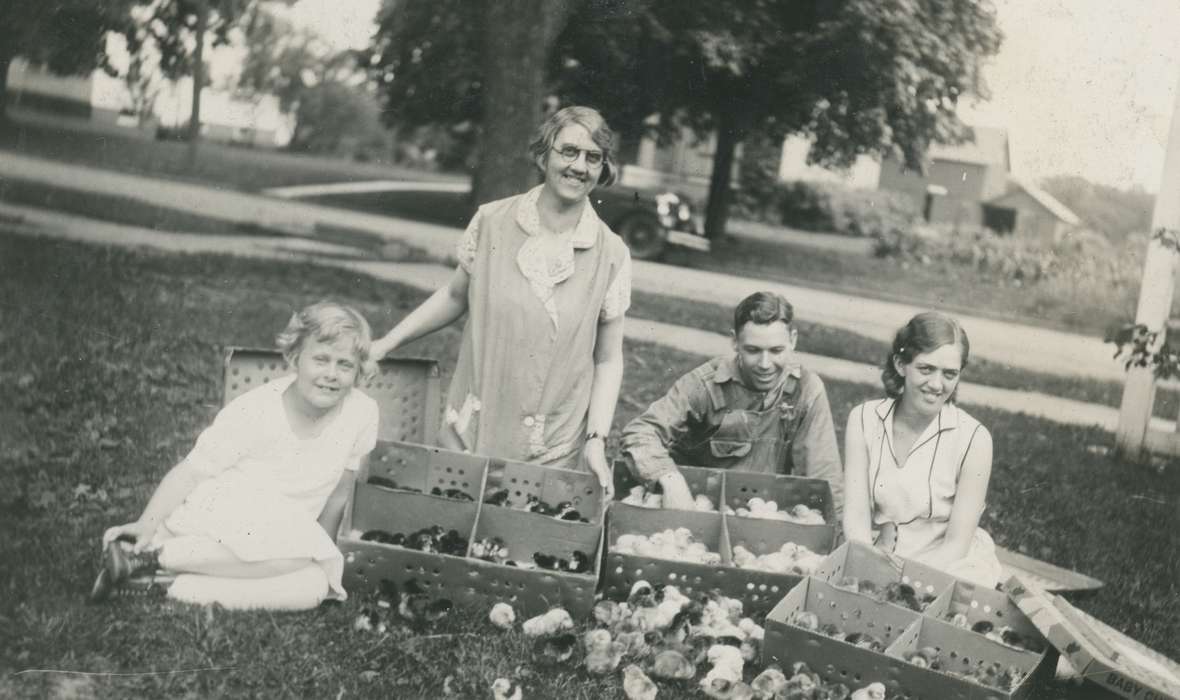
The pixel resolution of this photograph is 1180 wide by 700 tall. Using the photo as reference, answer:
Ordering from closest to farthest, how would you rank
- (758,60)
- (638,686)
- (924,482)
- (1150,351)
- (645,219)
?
1. (638,686)
2. (924,482)
3. (1150,351)
4. (758,60)
5. (645,219)

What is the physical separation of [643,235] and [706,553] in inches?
298

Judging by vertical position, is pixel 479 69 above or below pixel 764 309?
above

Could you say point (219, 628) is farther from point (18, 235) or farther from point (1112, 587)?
point (18, 235)

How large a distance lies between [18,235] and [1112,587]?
8722 mm

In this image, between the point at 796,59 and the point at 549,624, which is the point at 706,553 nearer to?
the point at 549,624

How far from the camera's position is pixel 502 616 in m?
3.35

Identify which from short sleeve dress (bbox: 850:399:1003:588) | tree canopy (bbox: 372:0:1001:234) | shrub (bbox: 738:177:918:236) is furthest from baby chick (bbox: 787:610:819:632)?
shrub (bbox: 738:177:918:236)

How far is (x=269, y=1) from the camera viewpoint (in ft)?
32.0

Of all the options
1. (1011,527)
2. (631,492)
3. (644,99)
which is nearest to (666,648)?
(631,492)

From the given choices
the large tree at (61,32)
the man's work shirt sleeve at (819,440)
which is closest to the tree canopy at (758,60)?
the large tree at (61,32)

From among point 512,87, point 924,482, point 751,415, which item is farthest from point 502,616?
point 512,87

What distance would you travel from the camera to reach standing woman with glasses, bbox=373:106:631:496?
155 inches

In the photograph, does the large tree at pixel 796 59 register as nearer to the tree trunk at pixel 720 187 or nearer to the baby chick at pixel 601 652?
the tree trunk at pixel 720 187

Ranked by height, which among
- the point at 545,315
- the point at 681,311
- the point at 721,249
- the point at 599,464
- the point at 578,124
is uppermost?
the point at 578,124
